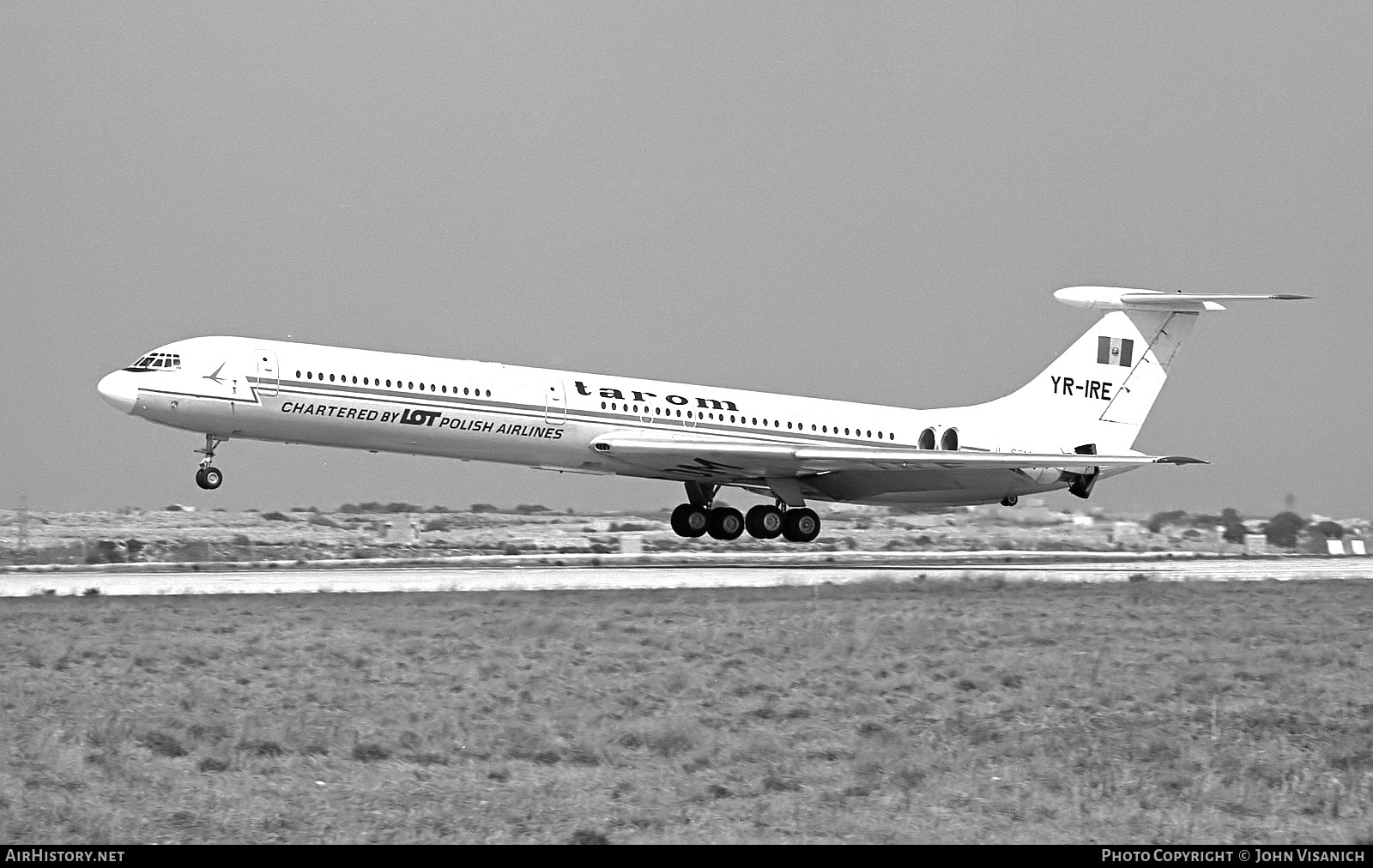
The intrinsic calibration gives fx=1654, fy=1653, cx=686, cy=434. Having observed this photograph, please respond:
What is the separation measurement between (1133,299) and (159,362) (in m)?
22.9

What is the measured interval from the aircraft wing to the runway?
2248mm

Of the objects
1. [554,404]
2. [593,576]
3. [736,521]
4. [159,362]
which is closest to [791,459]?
[736,521]

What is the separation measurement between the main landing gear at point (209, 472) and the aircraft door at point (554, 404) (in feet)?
21.3

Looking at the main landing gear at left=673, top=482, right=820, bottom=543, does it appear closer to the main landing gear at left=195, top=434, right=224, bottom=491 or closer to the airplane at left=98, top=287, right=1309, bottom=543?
the airplane at left=98, top=287, right=1309, bottom=543

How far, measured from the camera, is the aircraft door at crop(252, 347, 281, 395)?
31.1 m

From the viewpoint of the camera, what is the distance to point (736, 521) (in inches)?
1495

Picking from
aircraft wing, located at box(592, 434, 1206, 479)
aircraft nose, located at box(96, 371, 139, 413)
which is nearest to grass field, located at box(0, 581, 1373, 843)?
aircraft nose, located at box(96, 371, 139, 413)

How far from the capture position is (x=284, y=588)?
2553 centimetres

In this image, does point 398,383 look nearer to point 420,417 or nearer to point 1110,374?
point 420,417

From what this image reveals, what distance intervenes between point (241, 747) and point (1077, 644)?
10.9 meters

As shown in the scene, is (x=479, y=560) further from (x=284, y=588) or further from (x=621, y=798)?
(x=621, y=798)

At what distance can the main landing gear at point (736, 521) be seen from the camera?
37250mm
